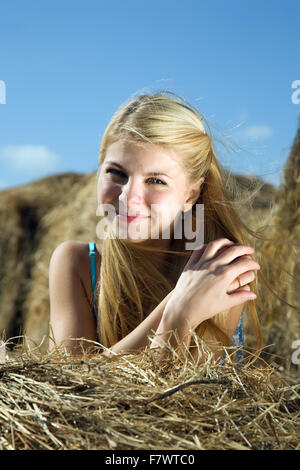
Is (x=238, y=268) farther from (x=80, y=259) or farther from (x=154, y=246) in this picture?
(x=80, y=259)

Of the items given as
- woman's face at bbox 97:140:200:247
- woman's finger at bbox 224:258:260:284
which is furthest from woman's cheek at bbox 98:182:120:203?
woman's finger at bbox 224:258:260:284

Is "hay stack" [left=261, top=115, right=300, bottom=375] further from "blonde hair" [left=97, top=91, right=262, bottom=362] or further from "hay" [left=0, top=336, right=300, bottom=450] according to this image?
"hay" [left=0, top=336, right=300, bottom=450]

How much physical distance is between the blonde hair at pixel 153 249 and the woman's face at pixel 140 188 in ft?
0.19

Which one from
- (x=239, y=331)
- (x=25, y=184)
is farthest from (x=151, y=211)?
(x=25, y=184)

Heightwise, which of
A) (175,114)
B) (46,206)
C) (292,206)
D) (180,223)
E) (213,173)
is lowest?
(46,206)

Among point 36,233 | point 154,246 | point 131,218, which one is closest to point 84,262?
point 154,246

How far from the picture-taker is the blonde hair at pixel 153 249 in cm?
179

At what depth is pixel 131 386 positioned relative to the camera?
39.7 inches

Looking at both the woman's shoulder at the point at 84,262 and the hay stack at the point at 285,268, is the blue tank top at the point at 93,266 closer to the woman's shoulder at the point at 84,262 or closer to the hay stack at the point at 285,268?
the woman's shoulder at the point at 84,262

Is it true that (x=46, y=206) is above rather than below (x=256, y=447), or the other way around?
below

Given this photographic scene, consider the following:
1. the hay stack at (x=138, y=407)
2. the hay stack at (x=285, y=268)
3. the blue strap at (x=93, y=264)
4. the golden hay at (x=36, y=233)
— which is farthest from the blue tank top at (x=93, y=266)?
the golden hay at (x=36, y=233)

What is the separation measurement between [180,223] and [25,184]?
3.71 m

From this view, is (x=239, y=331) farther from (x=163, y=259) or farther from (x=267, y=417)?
(x=267, y=417)
